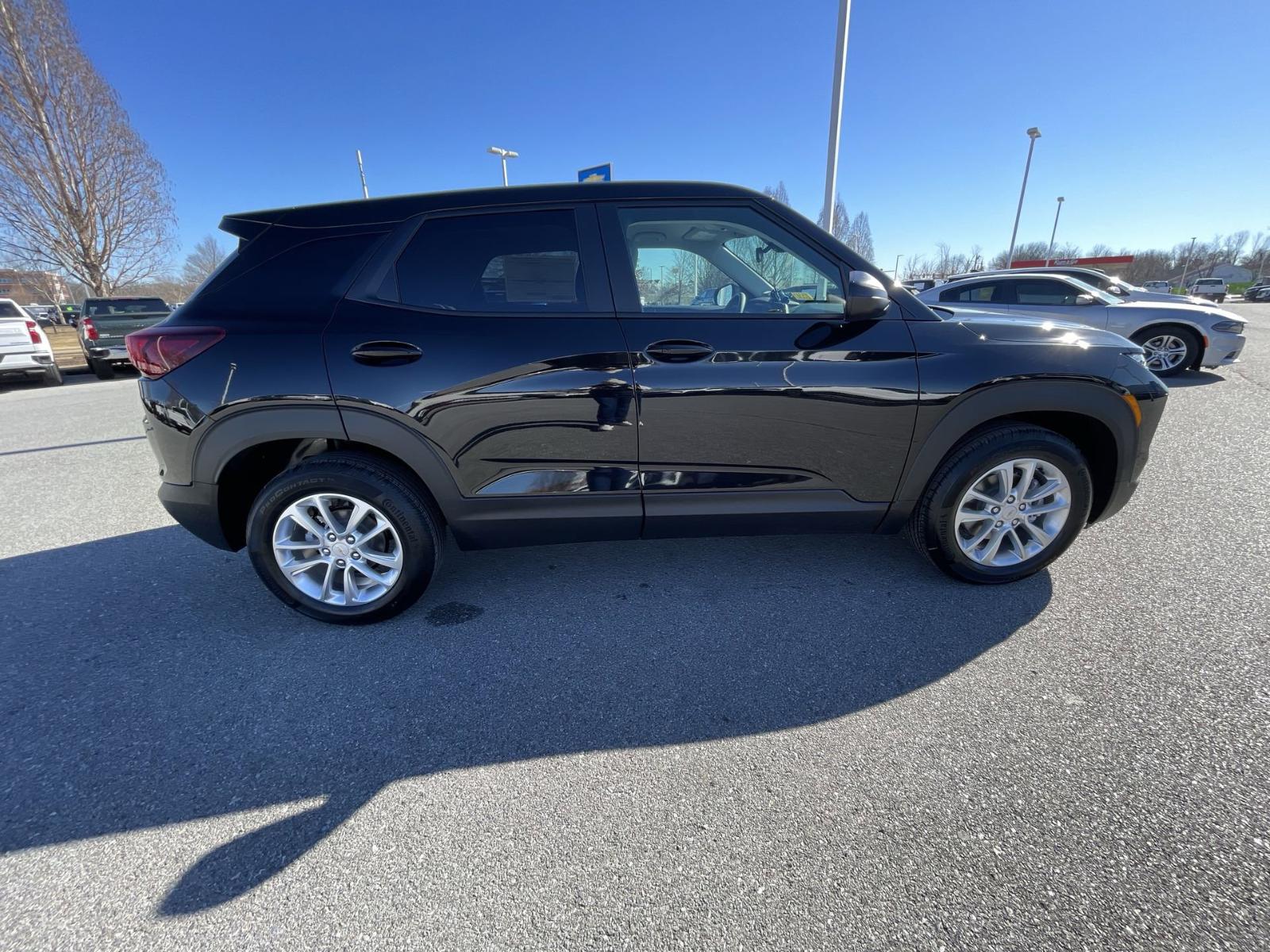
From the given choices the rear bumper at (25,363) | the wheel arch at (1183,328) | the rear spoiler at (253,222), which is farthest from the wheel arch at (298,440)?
the rear bumper at (25,363)

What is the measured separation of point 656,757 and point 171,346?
253cm

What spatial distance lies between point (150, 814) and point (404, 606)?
1.07m

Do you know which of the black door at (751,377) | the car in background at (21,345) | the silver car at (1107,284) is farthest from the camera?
the car in background at (21,345)

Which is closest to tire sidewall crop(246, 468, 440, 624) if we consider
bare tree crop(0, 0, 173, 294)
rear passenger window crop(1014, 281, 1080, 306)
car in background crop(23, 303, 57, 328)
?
rear passenger window crop(1014, 281, 1080, 306)

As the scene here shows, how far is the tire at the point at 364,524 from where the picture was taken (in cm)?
242

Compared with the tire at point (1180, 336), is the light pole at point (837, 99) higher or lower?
higher

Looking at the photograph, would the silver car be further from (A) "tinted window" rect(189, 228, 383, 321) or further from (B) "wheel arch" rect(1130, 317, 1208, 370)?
(A) "tinted window" rect(189, 228, 383, 321)

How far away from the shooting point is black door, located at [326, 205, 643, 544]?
2287 mm

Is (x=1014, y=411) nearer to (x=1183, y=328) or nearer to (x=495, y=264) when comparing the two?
(x=495, y=264)

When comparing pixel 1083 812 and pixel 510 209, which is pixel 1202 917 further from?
pixel 510 209

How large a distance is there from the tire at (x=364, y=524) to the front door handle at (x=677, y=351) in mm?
1231

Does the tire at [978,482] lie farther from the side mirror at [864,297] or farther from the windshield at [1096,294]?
the windshield at [1096,294]

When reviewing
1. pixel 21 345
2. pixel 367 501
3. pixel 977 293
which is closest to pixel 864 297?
pixel 367 501

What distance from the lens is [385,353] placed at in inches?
90.0
